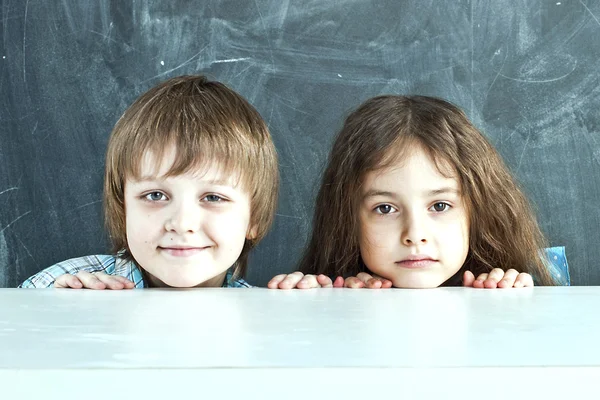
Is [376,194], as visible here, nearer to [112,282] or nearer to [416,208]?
[416,208]

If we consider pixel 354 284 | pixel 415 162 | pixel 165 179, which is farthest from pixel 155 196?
pixel 415 162

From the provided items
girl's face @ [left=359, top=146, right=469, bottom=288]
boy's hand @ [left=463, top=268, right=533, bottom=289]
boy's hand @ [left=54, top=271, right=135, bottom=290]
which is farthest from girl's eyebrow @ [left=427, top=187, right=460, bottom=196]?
boy's hand @ [left=54, top=271, right=135, bottom=290]

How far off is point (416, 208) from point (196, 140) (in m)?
0.35

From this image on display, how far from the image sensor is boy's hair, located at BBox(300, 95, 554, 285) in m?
1.25

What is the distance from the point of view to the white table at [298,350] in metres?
0.45

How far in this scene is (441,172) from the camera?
4.01 ft

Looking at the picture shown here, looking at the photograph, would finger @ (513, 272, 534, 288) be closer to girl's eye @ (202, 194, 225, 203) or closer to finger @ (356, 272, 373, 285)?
finger @ (356, 272, 373, 285)

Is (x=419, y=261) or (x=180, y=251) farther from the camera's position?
(x=419, y=261)

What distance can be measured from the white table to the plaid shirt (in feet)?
2.04

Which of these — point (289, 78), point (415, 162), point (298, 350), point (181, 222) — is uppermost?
point (289, 78)

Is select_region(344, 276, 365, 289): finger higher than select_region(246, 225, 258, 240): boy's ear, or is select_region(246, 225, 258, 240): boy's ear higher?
select_region(246, 225, 258, 240): boy's ear

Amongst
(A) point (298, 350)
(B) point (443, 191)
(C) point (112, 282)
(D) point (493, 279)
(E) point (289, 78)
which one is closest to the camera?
(A) point (298, 350)

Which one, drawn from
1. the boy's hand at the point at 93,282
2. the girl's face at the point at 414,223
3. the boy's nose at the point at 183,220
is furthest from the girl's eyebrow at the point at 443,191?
the boy's hand at the point at 93,282

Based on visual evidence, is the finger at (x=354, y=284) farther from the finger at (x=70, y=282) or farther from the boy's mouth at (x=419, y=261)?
the finger at (x=70, y=282)
